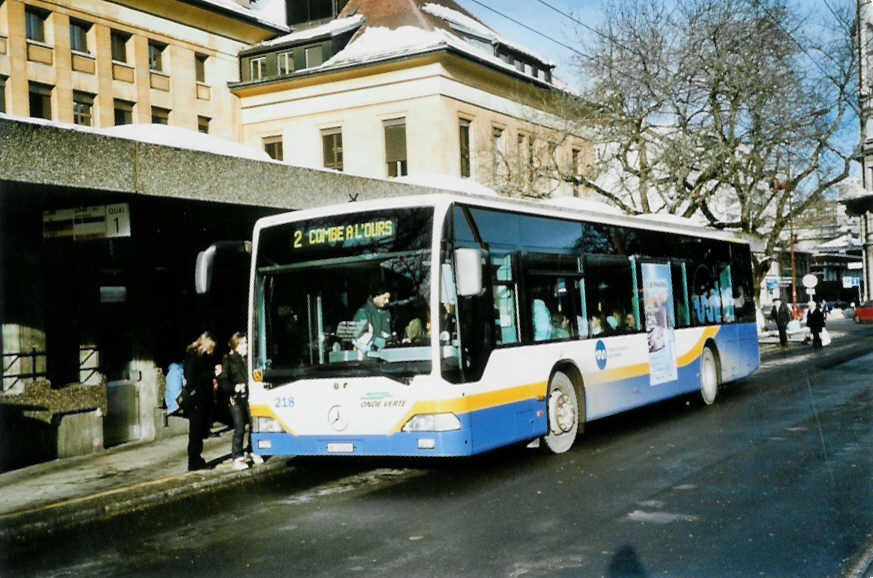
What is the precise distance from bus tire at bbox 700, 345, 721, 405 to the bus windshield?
7602mm

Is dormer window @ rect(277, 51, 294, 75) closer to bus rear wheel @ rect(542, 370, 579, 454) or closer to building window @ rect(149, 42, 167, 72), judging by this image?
building window @ rect(149, 42, 167, 72)

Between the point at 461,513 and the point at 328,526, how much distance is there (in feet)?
3.59

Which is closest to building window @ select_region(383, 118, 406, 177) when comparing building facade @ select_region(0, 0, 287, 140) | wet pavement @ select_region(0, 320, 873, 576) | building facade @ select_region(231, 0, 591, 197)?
building facade @ select_region(231, 0, 591, 197)

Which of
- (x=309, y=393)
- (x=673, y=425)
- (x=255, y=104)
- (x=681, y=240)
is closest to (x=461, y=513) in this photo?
(x=309, y=393)

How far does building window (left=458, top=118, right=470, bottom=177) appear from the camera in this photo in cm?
4136

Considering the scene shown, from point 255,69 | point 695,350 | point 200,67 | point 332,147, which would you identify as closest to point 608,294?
point 695,350

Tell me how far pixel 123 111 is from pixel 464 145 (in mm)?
14128

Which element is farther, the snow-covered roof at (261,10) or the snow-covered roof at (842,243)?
the snow-covered roof at (842,243)

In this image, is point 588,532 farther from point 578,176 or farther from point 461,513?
point 578,176

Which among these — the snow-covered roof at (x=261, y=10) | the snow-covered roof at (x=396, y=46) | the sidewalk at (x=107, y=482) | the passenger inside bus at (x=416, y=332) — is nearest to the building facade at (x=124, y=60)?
the snow-covered roof at (x=261, y=10)

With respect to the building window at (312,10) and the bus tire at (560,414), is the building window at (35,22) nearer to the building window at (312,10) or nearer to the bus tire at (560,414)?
the building window at (312,10)

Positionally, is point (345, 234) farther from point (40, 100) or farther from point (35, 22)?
point (35, 22)

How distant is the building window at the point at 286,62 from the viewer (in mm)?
44281

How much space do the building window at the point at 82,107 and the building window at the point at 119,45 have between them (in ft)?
6.81
